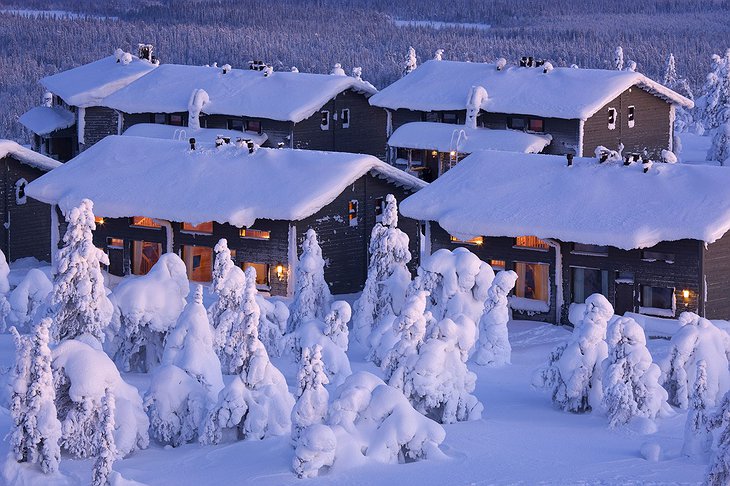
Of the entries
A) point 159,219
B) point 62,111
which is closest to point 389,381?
point 159,219

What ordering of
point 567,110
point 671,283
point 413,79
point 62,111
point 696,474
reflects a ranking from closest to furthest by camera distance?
1. point 696,474
2. point 671,283
3. point 567,110
4. point 413,79
5. point 62,111

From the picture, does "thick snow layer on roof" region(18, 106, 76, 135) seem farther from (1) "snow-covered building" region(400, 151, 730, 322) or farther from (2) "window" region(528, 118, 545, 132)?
(1) "snow-covered building" region(400, 151, 730, 322)

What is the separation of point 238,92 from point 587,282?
92.3 feet

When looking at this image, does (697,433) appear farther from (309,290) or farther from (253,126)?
→ (253,126)

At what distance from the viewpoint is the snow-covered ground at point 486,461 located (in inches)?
1280

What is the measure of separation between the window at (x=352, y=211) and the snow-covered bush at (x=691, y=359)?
56.8 feet

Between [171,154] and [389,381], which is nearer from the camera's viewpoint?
[389,381]

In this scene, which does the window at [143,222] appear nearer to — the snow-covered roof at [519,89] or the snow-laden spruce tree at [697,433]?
the snow-covered roof at [519,89]

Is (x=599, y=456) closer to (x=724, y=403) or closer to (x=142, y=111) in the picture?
(x=724, y=403)

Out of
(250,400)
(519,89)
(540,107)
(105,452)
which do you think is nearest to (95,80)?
(519,89)

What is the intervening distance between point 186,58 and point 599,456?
150 meters

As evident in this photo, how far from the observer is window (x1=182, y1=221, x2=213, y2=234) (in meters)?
54.7

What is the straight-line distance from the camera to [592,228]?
48156 millimetres

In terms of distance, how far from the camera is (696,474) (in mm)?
32219
